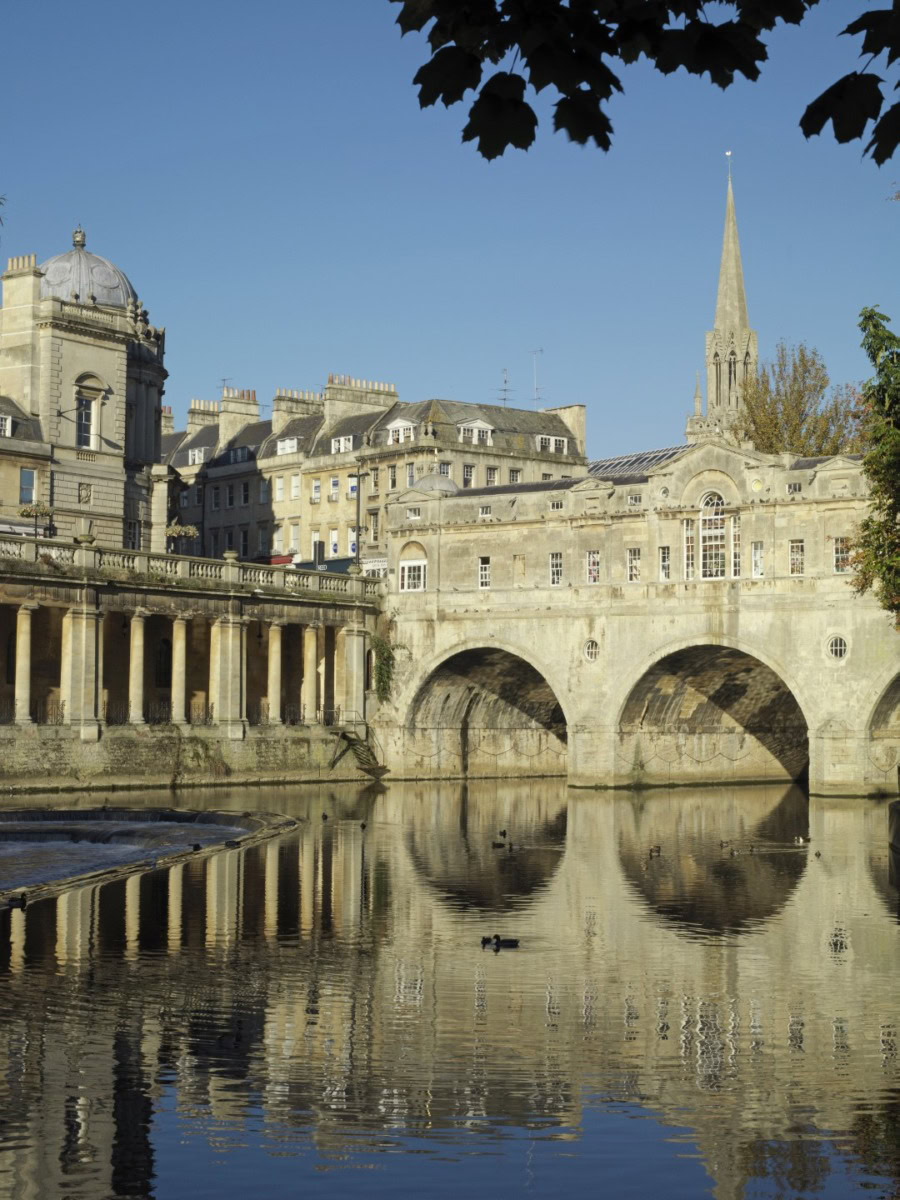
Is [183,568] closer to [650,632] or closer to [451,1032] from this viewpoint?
[650,632]

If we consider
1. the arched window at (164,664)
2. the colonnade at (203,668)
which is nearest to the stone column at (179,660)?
the colonnade at (203,668)

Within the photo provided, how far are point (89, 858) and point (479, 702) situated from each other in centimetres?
4142

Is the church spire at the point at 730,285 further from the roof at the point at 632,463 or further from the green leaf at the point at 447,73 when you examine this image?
the green leaf at the point at 447,73

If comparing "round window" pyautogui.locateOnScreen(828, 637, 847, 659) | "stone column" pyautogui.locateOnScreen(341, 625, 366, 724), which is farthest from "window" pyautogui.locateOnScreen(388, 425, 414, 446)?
"round window" pyautogui.locateOnScreen(828, 637, 847, 659)

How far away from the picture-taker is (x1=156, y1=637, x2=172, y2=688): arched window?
3086 inches

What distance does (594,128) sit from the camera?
9773mm

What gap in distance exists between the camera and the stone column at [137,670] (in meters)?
70.1

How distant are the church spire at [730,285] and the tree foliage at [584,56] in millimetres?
104425

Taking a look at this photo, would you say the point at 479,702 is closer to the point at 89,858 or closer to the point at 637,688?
the point at 637,688

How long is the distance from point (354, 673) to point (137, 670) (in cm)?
1367

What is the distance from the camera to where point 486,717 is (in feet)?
276

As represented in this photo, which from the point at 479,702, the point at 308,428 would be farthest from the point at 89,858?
the point at 308,428

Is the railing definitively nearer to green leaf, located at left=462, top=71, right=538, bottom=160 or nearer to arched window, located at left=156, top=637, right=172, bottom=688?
arched window, located at left=156, top=637, right=172, bottom=688

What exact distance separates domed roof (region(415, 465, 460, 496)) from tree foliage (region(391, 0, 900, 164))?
71880 millimetres
